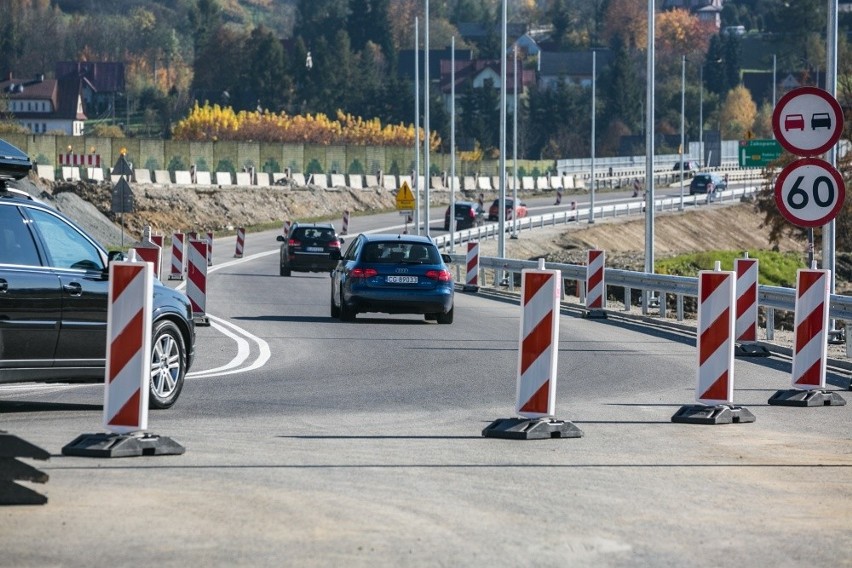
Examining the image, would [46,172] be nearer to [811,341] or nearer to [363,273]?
[363,273]

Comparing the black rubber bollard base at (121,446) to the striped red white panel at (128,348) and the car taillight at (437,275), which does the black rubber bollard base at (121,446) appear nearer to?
the striped red white panel at (128,348)

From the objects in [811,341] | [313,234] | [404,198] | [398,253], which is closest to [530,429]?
[811,341]

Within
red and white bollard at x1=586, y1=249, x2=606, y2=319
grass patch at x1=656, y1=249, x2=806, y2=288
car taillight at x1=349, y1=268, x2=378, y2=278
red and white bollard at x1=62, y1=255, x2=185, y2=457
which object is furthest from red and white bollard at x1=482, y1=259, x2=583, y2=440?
grass patch at x1=656, y1=249, x2=806, y2=288

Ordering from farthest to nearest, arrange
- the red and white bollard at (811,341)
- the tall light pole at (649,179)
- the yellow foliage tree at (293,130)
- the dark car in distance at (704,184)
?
the yellow foliage tree at (293,130) → the dark car in distance at (704,184) → the tall light pole at (649,179) → the red and white bollard at (811,341)

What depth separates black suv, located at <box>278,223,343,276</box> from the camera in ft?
147

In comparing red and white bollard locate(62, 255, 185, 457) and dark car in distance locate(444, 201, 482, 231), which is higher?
red and white bollard locate(62, 255, 185, 457)

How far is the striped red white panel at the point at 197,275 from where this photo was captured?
24.0 m

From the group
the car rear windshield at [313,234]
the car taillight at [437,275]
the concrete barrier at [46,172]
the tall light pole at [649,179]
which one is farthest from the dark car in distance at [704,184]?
the car taillight at [437,275]

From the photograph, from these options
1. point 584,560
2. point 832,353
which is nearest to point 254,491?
point 584,560

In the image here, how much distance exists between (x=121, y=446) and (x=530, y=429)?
2933 millimetres

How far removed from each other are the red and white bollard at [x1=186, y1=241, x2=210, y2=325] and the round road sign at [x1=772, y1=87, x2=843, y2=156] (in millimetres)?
10037

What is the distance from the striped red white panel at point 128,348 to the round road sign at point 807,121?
730 centimetres

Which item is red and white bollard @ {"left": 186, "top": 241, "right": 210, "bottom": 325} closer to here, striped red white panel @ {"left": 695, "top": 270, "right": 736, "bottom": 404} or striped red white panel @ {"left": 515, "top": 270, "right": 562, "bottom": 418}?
striped red white panel @ {"left": 695, "top": 270, "right": 736, "bottom": 404}

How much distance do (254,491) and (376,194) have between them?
9358 cm
